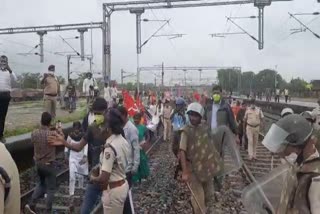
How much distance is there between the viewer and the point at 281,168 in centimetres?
303

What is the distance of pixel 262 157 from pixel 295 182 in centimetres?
1300

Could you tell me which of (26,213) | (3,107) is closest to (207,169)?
(26,213)

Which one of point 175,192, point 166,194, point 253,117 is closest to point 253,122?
point 253,117

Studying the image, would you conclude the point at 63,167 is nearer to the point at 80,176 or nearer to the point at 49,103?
the point at 49,103

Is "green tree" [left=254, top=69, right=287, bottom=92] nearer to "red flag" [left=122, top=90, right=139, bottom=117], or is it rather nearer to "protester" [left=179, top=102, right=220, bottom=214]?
"red flag" [left=122, top=90, right=139, bottom=117]

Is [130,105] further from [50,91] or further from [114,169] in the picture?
[114,169]

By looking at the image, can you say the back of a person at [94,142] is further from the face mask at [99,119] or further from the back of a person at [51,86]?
the back of a person at [51,86]

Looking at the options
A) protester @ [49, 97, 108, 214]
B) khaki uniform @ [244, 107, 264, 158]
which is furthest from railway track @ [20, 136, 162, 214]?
khaki uniform @ [244, 107, 264, 158]

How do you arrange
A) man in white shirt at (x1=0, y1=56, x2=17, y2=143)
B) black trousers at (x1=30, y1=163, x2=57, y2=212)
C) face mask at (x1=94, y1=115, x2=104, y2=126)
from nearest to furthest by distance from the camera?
face mask at (x1=94, y1=115, x2=104, y2=126) < black trousers at (x1=30, y1=163, x2=57, y2=212) < man in white shirt at (x1=0, y1=56, x2=17, y2=143)

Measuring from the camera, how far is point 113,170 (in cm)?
485

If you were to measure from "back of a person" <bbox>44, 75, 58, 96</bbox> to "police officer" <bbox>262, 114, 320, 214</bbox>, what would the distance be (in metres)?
10.4

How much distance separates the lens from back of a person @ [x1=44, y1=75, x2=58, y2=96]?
41.2 ft

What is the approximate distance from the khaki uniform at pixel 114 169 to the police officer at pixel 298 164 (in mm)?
2303

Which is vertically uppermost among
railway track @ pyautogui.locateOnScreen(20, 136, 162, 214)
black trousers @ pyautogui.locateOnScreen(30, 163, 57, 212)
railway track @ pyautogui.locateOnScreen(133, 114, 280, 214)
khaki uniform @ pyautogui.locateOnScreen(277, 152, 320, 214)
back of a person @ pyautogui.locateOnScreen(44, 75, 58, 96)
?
back of a person @ pyautogui.locateOnScreen(44, 75, 58, 96)
